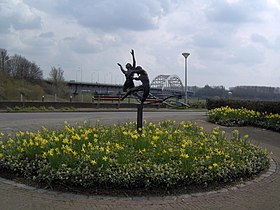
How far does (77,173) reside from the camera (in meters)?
4.86

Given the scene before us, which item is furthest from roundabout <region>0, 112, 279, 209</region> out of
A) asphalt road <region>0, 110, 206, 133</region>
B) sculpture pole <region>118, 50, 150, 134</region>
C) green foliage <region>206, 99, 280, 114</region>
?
green foliage <region>206, 99, 280, 114</region>

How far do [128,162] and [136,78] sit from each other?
12.2ft

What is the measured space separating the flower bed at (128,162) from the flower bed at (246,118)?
5.93m

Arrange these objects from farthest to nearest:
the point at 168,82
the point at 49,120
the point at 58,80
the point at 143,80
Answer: the point at 168,82 → the point at 58,80 → the point at 49,120 → the point at 143,80

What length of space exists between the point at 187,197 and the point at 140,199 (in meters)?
0.78

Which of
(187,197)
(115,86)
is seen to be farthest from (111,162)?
(115,86)

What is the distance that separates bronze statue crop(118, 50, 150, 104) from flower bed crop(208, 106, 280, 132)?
21.0 feet

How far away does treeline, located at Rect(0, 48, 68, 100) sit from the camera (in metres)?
33.7

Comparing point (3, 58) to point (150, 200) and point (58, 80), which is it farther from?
point (150, 200)

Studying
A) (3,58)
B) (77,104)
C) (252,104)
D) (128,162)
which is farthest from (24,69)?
(128,162)

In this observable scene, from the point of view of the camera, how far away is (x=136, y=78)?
8.62m

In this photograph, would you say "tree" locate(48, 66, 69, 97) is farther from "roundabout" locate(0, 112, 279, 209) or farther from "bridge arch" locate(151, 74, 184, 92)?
"roundabout" locate(0, 112, 279, 209)

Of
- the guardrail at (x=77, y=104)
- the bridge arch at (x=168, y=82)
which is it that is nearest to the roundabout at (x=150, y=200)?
the guardrail at (x=77, y=104)

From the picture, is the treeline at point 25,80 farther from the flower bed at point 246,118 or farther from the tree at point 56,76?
the flower bed at point 246,118
